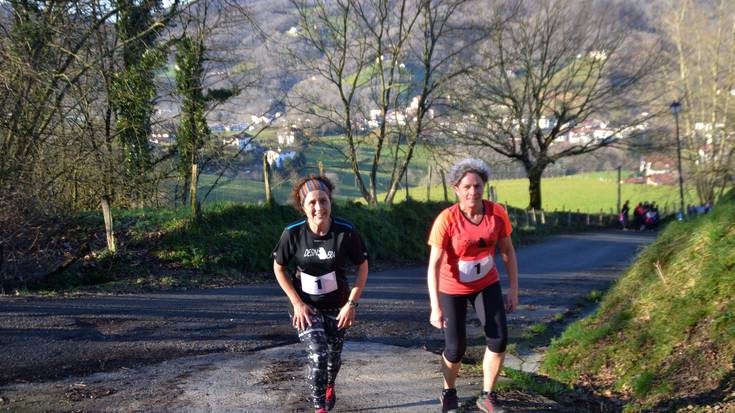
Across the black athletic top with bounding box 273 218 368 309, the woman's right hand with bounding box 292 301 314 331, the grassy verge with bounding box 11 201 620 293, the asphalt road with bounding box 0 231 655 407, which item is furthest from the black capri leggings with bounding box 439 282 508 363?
the grassy verge with bounding box 11 201 620 293

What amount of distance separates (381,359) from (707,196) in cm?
4056

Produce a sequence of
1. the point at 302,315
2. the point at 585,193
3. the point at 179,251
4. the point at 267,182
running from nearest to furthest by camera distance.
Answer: the point at 302,315 < the point at 179,251 < the point at 267,182 < the point at 585,193

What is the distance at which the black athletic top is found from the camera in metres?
5.16

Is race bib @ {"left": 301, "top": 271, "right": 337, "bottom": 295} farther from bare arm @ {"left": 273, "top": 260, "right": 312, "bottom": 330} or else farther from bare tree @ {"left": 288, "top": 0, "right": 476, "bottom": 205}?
bare tree @ {"left": 288, "top": 0, "right": 476, "bottom": 205}

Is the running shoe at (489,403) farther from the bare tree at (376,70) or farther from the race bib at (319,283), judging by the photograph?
the bare tree at (376,70)

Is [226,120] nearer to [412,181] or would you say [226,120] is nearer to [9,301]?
[412,181]

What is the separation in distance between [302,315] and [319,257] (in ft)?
1.40

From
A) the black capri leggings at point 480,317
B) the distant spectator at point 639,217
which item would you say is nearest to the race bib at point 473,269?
the black capri leggings at point 480,317

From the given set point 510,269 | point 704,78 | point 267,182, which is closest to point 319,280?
point 510,269

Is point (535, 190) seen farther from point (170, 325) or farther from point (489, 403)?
point (489, 403)

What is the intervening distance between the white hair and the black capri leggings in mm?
801

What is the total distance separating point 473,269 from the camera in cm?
517

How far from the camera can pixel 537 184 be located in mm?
40594

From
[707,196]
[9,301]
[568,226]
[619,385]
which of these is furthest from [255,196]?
[707,196]
